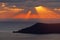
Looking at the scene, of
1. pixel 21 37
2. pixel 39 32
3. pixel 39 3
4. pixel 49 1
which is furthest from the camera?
pixel 49 1

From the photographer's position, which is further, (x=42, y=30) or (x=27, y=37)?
(x=42, y=30)

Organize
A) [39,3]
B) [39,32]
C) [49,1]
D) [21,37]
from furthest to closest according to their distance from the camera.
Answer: [49,1] → [39,3] → [39,32] → [21,37]

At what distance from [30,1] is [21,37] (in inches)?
415

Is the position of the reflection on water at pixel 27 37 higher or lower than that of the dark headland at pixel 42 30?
lower

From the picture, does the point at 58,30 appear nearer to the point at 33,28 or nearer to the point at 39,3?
the point at 33,28

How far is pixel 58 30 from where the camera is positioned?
8609mm

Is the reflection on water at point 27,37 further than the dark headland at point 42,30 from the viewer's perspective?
No

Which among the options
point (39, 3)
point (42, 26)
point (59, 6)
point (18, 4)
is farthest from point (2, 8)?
point (42, 26)

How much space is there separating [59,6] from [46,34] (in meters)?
10.0

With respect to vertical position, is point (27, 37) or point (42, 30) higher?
point (42, 30)

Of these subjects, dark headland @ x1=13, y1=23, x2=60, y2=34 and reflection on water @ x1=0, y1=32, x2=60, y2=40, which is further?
dark headland @ x1=13, y1=23, x2=60, y2=34

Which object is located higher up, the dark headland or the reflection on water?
the dark headland

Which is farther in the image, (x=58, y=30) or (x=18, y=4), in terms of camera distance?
(x=18, y=4)

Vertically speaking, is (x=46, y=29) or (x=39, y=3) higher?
(x=39, y=3)
